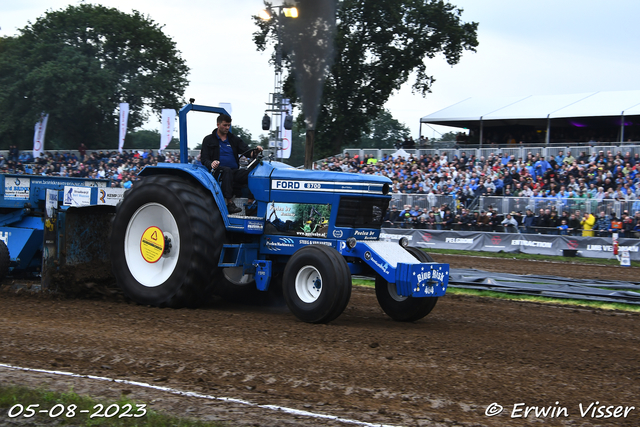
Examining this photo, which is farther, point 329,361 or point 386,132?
point 386,132

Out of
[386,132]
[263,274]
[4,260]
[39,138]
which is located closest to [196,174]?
[263,274]

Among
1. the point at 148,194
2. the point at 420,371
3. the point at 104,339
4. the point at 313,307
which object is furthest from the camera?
the point at 148,194

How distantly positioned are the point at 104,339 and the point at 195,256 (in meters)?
1.77

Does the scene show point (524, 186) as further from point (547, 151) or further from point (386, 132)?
point (386, 132)

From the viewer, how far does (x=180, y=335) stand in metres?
6.59

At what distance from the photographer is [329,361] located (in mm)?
5664

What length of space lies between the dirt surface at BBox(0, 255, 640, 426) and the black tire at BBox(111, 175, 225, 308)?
0.24m

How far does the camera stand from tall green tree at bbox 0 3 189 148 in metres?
50.4

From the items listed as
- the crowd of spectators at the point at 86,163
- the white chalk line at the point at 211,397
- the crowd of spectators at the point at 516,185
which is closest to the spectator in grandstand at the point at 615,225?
the crowd of spectators at the point at 516,185

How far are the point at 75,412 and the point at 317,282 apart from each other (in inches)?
141

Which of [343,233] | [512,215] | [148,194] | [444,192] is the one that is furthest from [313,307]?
[444,192]

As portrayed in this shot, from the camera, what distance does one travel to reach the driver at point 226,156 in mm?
8273

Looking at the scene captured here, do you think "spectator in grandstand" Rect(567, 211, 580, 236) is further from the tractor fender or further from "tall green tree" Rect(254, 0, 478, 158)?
"tall green tree" Rect(254, 0, 478, 158)

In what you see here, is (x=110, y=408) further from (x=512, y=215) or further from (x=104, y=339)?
(x=512, y=215)
